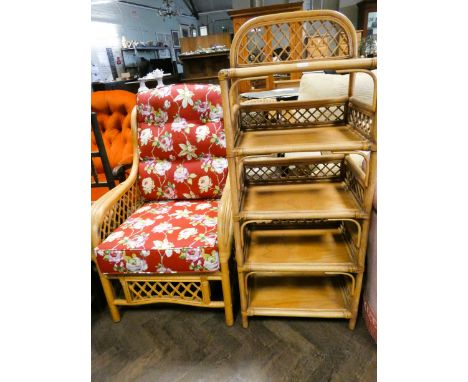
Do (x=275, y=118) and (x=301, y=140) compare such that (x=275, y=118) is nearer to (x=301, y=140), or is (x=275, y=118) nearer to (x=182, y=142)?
(x=301, y=140)

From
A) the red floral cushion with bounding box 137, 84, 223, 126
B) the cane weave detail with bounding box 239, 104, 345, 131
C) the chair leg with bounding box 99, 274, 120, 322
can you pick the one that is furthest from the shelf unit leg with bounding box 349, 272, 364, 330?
the chair leg with bounding box 99, 274, 120, 322

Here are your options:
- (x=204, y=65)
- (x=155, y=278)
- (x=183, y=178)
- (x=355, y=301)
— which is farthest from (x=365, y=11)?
(x=155, y=278)

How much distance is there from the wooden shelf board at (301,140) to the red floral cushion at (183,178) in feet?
1.20

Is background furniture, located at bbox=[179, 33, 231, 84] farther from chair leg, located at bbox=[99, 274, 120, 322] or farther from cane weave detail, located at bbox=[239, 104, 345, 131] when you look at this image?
chair leg, located at bbox=[99, 274, 120, 322]

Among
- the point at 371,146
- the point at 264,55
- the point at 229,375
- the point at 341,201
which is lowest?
the point at 229,375

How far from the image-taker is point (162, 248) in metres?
1.26

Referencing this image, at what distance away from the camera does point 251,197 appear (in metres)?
1.32

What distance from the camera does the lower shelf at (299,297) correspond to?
1330 mm

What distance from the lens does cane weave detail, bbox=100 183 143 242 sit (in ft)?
4.69

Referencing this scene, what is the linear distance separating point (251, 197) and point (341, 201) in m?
0.40

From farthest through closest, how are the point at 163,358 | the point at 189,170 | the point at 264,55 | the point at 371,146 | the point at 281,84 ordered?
the point at 281,84 → the point at 189,170 → the point at 163,358 → the point at 264,55 → the point at 371,146

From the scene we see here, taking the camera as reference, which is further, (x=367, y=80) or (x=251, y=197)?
(x=367, y=80)
